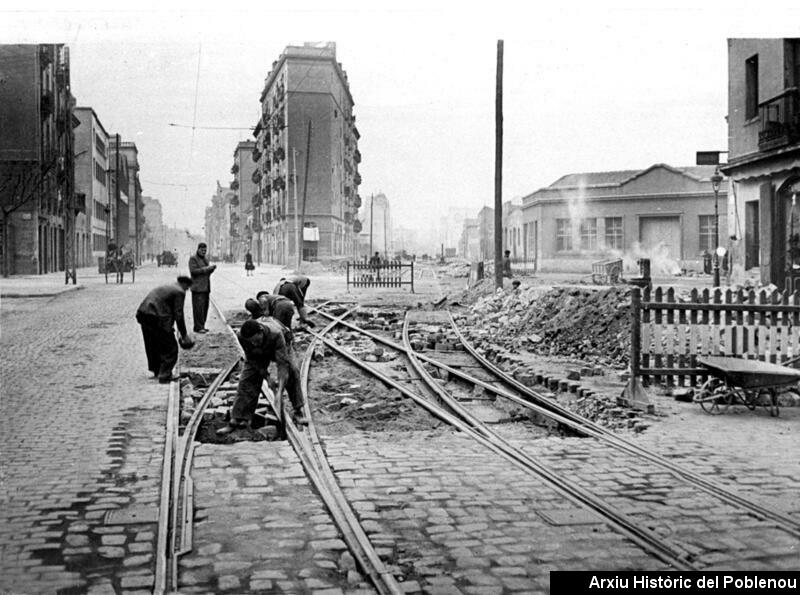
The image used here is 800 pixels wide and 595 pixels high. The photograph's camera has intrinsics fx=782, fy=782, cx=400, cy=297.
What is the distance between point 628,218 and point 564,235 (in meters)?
3.10

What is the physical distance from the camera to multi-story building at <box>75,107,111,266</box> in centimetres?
5181

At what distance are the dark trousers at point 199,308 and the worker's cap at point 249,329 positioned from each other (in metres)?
8.07

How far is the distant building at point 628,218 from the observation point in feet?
98.7

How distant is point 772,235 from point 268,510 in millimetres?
15706

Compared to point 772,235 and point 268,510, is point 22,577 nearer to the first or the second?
point 268,510

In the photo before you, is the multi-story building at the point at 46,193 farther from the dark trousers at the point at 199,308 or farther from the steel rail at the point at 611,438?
the steel rail at the point at 611,438

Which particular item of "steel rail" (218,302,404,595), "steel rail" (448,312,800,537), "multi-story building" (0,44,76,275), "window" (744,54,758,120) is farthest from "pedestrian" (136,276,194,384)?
"multi-story building" (0,44,76,275)

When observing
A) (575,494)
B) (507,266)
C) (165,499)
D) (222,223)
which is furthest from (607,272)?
(222,223)

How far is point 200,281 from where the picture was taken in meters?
15.4

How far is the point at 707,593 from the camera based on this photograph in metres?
3.66

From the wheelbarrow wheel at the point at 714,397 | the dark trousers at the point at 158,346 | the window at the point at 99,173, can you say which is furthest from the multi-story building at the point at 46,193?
the wheelbarrow wheel at the point at 714,397

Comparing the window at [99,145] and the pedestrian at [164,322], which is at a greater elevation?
the window at [99,145]

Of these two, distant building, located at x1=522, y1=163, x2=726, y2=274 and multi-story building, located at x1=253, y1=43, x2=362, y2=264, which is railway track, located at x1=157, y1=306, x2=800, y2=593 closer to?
distant building, located at x1=522, y1=163, x2=726, y2=274

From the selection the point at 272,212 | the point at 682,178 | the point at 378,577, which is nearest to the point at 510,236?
the point at 682,178
